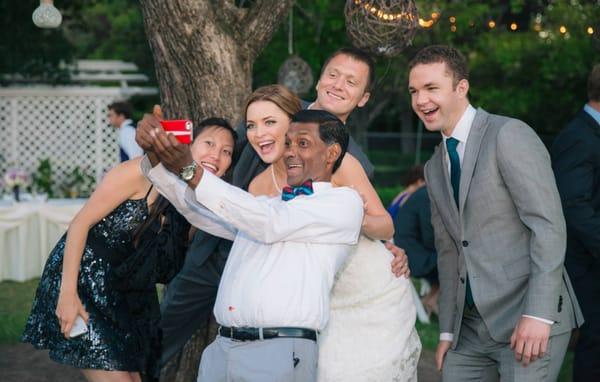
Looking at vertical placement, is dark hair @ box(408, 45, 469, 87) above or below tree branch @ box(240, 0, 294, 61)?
below

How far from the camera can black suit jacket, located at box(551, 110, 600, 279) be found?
5.42 meters

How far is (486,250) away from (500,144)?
48 cm

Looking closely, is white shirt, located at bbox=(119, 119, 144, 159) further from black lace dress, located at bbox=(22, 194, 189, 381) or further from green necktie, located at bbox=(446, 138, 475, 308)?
green necktie, located at bbox=(446, 138, 475, 308)

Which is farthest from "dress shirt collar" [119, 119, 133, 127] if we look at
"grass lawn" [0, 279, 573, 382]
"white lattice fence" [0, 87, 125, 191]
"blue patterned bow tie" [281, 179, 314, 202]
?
"blue patterned bow tie" [281, 179, 314, 202]

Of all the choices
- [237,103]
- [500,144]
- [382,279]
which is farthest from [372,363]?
[237,103]

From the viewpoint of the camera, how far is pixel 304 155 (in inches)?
140

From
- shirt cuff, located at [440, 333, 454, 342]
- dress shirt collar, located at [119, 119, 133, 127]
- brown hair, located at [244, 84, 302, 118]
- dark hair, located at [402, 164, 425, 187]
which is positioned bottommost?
shirt cuff, located at [440, 333, 454, 342]

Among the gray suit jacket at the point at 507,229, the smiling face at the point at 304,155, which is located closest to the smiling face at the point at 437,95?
the gray suit jacket at the point at 507,229

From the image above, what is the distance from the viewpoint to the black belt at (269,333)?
11.0 ft

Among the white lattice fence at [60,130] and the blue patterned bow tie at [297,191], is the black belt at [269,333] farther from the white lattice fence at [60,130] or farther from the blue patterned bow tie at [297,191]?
the white lattice fence at [60,130]

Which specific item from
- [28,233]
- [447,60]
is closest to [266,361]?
[447,60]

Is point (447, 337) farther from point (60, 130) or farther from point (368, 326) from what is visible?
point (60, 130)

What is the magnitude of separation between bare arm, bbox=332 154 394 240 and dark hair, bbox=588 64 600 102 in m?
2.24

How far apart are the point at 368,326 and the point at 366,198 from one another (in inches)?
21.9
